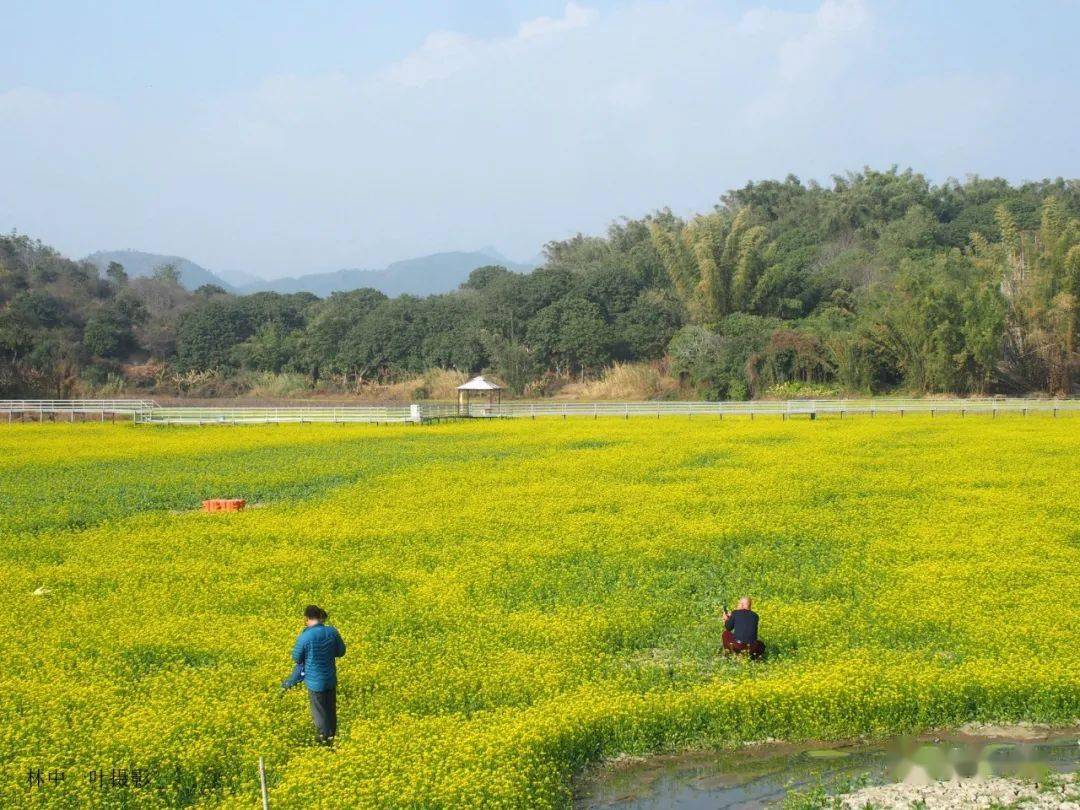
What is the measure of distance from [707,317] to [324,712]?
6495 centimetres

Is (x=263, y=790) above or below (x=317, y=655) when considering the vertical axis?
below

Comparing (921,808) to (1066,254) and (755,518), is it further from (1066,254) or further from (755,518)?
(1066,254)

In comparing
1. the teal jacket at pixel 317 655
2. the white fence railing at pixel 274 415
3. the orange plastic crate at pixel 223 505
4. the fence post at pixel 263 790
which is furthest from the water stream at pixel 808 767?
the white fence railing at pixel 274 415

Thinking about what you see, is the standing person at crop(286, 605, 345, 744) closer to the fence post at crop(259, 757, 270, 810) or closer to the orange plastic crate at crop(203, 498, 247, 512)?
the fence post at crop(259, 757, 270, 810)

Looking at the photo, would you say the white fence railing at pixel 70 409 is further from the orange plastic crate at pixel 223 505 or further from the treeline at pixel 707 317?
the orange plastic crate at pixel 223 505

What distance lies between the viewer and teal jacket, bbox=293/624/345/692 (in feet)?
36.7

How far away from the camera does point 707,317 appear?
74250 millimetres

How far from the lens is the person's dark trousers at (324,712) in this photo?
11336mm

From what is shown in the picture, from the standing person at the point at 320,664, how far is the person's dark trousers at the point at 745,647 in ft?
16.9

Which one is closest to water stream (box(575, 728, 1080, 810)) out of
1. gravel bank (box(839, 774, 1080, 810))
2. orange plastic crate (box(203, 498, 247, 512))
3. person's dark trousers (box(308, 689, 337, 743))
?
gravel bank (box(839, 774, 1080, 810))

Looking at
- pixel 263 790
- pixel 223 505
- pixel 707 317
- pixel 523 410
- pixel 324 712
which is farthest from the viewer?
pixel 707 317

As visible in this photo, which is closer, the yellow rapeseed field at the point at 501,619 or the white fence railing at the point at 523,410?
the yellow rapeseed field at the point at 501,619

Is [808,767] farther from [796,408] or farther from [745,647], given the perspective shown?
[796,408]

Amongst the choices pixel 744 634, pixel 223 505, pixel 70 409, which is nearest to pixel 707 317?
pixel 70 409
